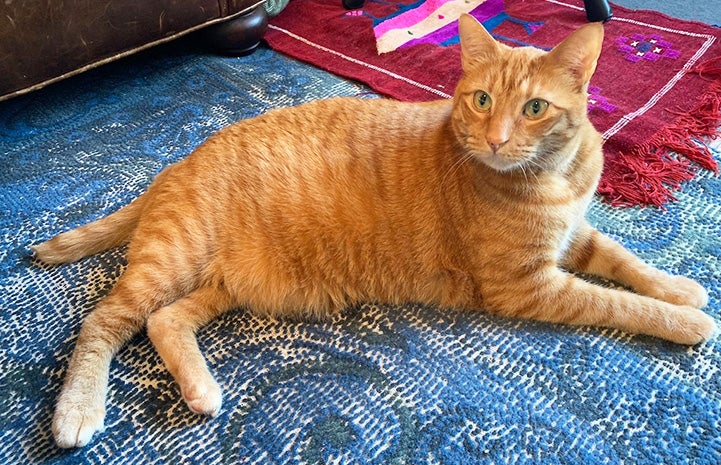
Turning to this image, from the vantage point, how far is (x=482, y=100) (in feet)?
4.71

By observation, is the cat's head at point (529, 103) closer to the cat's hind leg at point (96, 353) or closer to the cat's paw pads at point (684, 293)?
the cat's paw pads at point (684, 293)

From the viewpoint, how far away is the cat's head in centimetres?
134

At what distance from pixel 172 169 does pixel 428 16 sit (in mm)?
1983

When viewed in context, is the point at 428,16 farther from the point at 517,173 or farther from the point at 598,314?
the point at 598,314

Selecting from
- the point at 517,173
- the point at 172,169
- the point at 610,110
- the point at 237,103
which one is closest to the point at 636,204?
the point at 610,110

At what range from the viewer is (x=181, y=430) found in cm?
137

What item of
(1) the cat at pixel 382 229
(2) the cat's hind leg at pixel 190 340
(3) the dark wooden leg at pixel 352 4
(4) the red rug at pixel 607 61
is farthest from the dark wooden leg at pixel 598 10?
(2) the cat's hind leg at pixel 190 340

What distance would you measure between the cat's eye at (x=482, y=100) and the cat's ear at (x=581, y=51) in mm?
178

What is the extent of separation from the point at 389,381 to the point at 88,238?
1.07m

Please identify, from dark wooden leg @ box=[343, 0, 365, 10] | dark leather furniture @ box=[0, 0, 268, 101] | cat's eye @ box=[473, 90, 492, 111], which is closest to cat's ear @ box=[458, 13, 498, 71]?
cat's eye @ box=[473, 90, 492, 111]

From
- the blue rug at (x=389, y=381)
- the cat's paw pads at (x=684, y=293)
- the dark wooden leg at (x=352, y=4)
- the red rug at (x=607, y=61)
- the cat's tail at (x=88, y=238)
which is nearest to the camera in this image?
the blue rug at (x=389, y=381)

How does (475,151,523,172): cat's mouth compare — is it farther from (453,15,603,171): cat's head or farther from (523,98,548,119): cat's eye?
(523,98,548,119): cat's eye

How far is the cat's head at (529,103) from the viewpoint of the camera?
1.34 metres

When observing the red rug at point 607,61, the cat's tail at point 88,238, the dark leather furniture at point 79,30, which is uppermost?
the dark leather furniture at point 79,30
